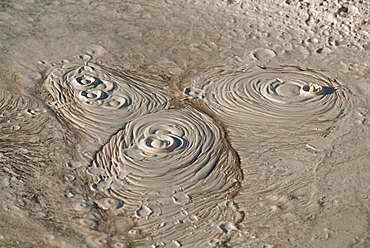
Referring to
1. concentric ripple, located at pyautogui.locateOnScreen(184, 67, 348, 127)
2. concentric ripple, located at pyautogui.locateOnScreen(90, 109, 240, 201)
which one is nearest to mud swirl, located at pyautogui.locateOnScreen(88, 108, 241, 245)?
concentric ripple, located at pyautogui.locateOnScreen(90, 109, 240, 201)

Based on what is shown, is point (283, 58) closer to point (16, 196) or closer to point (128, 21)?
point (128, 21)

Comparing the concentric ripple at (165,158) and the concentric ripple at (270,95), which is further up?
the concentric ripple at (270,95)

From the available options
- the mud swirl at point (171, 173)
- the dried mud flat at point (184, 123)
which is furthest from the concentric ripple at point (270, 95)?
the mud swirl at point (171, 173)

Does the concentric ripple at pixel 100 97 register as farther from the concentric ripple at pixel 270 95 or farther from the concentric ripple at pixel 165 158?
the concentric ripple at pixel 270 95

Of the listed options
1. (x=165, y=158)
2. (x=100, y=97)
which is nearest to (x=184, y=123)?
(x=165, y=158)

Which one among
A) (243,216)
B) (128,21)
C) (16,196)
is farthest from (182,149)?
(128,21)

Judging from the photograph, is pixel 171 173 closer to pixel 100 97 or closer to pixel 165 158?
pixel 165 158

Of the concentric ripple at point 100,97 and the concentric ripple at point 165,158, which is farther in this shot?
the concentric ripple at point 100,97

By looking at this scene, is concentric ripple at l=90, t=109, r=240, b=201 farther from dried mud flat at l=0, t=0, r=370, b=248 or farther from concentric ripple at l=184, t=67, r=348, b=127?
concentric ripple at l=184, t=67, r=348, b=127
